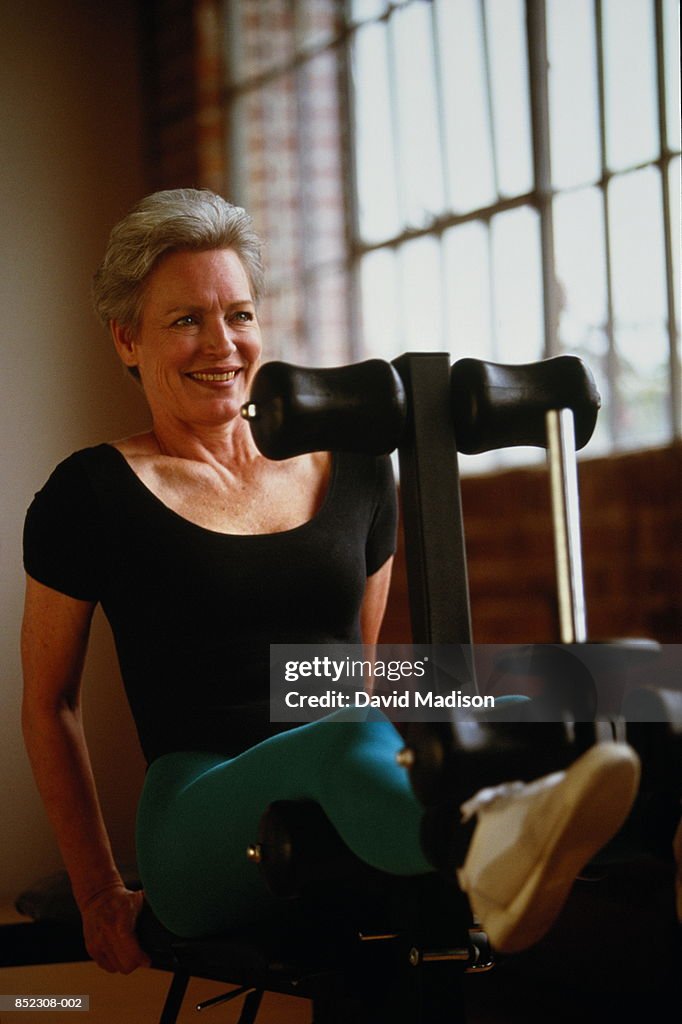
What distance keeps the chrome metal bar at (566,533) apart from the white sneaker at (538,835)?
0.37 ft

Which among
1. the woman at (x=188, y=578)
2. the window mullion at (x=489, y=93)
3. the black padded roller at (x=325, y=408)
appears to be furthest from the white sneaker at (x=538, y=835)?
the window mullion at (x=489, y=93)

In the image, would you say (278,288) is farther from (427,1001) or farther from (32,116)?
(427,1001)

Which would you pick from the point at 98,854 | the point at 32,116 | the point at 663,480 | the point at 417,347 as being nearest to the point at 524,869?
the point at 98,854

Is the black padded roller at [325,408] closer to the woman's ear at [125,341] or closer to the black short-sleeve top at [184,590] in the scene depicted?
the black short-sleeve top at [184,590]

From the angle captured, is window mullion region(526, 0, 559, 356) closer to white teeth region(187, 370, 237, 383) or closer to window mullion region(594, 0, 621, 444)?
window mullion region(594, 0, 621, 444)

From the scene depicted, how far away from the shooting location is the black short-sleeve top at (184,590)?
3.66ft

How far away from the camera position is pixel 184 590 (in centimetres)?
114

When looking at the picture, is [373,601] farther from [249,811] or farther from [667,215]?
[667,215]

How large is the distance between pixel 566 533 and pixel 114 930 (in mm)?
593

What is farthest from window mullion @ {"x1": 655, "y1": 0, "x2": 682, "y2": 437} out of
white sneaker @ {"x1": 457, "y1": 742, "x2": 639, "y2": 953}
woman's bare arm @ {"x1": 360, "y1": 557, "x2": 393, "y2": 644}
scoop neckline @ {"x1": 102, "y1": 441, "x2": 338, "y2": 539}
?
white sneaker @ {"x1": 457, "y1": 742, "x2": 639, "y2": 953}

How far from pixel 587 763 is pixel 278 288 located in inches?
95.7

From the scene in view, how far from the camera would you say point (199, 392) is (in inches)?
50.1

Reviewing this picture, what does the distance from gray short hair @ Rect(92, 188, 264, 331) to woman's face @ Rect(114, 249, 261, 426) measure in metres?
0.01

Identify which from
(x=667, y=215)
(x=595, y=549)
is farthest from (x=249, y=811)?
(x=667, y=215)
